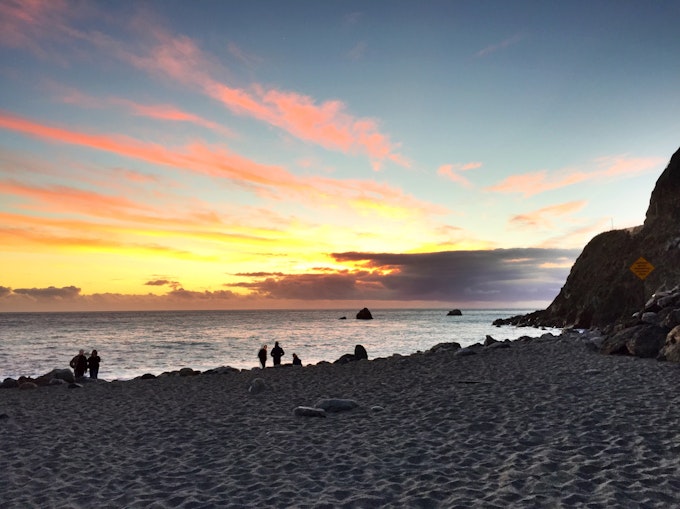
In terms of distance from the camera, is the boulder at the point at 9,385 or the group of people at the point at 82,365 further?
the group of people at the point at 82,365

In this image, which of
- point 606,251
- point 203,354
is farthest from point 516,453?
point 606,251

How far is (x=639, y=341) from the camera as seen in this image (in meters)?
23.2

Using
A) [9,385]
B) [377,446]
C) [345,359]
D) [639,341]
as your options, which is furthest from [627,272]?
[9,385]

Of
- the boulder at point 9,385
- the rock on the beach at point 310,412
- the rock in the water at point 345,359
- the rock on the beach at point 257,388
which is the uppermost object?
the rock on the beach at point 310,412

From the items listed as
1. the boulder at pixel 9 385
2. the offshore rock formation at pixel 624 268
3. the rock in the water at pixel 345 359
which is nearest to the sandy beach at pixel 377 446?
the boulder at pixel 9 385

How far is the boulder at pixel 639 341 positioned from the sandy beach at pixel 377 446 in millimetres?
2420

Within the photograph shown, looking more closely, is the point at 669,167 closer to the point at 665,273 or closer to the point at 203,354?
the point at 665,273

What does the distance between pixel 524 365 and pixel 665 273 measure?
41448 mm

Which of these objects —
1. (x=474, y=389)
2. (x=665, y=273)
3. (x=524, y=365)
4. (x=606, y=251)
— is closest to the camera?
(x=474, y=389)

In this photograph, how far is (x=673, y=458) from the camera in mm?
9258

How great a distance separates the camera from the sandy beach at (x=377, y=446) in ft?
27.8

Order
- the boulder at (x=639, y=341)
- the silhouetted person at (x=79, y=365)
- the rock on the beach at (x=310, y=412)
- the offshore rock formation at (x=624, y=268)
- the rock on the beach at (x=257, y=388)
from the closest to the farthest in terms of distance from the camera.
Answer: the rock on the beach at (x=310, y=412), the rock on the beach at (x=257, y=388), the boulder at (x=639, y=341), the silhouetted person at (x=79, y=365), the offshore rock formation at (x=624, y=268)

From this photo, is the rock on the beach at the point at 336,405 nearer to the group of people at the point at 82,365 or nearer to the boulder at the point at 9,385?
the group of people at the point at 82,365

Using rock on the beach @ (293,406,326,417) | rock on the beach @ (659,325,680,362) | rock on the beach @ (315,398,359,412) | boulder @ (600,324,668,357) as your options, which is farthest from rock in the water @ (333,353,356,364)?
rock on the beach @ (659,325,680,362)
